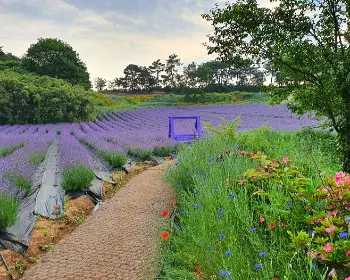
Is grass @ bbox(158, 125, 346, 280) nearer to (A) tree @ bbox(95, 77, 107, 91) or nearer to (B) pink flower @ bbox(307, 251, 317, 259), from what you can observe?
(B) pink flower @ bbox(307, 251, 317, 259)

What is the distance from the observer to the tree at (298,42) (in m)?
6.21

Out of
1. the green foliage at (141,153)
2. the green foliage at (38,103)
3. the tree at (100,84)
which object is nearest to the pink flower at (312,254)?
the green foliage at (141,153)

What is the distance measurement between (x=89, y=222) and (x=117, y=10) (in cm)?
768

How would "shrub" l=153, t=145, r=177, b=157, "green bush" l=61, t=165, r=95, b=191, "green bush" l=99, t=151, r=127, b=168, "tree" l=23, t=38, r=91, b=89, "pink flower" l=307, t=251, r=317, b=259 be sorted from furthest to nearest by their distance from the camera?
"tree" l=23, t=38, r=91, b=89, "shrub" l=153, t=145, r=177, b=157, "green bush" l=99, t=151, r=127, b=168, "green bush" l=61, t=165, r=95, b=191, "pink flower" l=307, t=251, r=317, b=259

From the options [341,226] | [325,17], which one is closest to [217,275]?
[341,226]

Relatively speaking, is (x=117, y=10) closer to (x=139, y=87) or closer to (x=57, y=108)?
(x=57, y=108)

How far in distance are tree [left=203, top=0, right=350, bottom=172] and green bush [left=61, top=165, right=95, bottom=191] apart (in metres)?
3.29

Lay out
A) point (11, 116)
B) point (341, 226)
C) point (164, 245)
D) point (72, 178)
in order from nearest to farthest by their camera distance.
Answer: point (341, 226)
point (164, 245)
point (72, 178)
point (11, 116)

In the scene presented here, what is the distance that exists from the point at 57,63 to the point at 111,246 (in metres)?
40.2

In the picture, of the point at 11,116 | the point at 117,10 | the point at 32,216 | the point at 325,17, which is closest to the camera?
the point at 32,216

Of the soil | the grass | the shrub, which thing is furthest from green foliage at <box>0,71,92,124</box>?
the grass

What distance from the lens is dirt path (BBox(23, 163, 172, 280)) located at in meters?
3.44

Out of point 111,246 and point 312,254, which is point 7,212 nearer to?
point 111,246

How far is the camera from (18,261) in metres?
3.86
